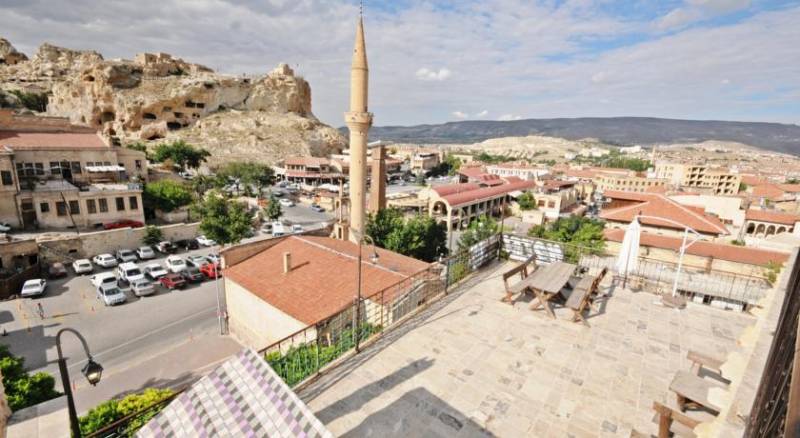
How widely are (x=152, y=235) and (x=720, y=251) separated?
40233 mm

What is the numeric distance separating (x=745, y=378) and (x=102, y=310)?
964 inches

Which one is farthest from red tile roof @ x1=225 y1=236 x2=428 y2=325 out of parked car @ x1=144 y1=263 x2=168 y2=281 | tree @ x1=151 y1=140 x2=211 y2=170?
tree @ x1=151 y1=140 x2=211 y2=170

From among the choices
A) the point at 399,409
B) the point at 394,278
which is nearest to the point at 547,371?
the point at 399,409

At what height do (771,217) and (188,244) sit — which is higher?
(771,217)

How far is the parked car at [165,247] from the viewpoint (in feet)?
88.4

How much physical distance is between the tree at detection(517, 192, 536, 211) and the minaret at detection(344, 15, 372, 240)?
33053mm

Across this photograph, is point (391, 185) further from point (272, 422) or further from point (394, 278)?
point (272, 422)

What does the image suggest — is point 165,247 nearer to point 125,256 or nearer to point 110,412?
point 125,256

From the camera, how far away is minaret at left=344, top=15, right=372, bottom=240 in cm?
2878

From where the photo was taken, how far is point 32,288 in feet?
63.5

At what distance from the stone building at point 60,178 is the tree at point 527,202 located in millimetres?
48269

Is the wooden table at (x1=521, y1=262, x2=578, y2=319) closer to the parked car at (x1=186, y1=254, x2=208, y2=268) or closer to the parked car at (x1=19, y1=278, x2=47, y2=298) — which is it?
the parked car at (x1=186, y1=254, x2=208, y2=268)

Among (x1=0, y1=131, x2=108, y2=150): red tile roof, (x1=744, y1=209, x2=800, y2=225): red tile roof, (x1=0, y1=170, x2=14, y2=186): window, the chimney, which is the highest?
(x1=0, y1=131, x2=108, y2=150): red tile roof

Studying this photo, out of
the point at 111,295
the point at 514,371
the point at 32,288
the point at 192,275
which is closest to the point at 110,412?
the point at 514,371
